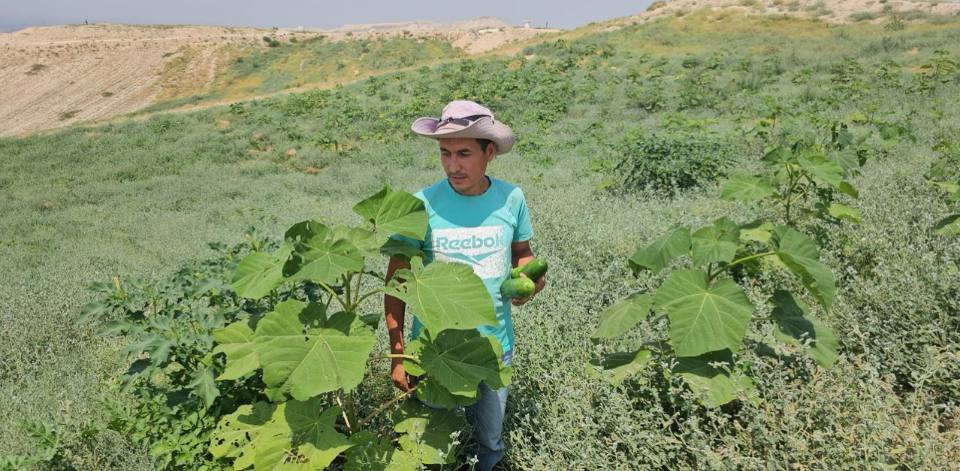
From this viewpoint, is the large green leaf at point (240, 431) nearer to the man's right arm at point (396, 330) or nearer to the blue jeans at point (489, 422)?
the man's right arm at point (396, 330)

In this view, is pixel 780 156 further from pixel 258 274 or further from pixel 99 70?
pixel 99 70

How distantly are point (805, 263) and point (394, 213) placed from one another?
59.6 inches

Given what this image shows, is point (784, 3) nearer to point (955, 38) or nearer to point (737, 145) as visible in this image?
point (955, 38)

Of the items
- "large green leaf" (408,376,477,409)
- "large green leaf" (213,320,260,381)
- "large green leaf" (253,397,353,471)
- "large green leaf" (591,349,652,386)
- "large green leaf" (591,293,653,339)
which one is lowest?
"large green leaf" (591,349,652,386)

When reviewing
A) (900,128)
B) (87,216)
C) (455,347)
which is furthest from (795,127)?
(87,216)

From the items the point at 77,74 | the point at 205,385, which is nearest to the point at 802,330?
the point at 205,385

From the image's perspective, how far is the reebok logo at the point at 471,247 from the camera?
88.0 inches

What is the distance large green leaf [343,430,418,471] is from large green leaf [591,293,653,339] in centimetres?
86

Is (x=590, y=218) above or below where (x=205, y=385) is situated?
below

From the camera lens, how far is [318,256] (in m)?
1.77

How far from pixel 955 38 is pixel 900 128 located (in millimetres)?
15820

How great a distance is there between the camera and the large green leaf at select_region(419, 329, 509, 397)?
77.0 inches

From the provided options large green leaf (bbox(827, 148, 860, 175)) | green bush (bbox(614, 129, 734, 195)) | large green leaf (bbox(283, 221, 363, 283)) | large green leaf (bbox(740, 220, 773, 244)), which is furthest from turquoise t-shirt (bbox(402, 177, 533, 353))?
green bush (bbox(614, 129, 734, 195))

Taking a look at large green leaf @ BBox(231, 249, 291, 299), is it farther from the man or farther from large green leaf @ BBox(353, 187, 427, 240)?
the man
